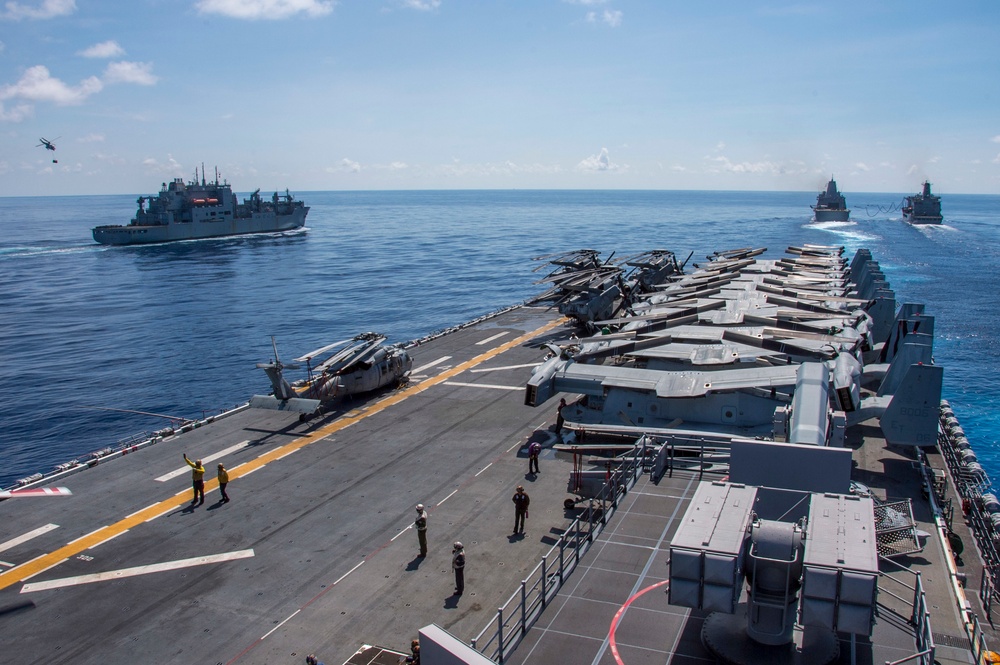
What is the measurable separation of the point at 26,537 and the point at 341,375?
1359 centimetres

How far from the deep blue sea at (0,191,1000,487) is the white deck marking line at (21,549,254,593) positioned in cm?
1661

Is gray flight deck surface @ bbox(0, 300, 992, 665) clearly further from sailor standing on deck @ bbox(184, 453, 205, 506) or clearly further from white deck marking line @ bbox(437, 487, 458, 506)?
sailor standing on deck @ bbox(184, 453, 205, 506)

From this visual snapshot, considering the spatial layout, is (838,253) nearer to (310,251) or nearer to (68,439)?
(68,439)

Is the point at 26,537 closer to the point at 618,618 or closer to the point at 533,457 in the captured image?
the point at 533,457

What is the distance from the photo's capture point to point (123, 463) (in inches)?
1002

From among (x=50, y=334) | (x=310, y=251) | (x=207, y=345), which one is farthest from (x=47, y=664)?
(x=310, y=251)

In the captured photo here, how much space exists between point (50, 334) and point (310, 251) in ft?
206

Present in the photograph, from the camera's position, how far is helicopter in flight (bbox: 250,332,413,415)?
92.6ft

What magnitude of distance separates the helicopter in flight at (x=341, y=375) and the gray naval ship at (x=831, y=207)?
133m

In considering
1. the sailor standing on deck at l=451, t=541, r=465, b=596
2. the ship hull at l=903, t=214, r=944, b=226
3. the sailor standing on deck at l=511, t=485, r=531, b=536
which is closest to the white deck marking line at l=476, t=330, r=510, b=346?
the sailor standing on deck at l=511, t=485, r=531, b=536

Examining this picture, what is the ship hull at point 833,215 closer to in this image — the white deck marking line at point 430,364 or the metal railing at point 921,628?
the white deck marking line at point 430,364

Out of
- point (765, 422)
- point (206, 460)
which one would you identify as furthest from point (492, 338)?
point (765, 422)

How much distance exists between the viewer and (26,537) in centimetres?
1983

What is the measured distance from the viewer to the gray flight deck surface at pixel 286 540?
15.2m
